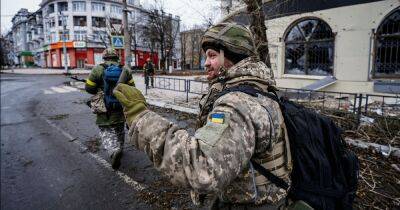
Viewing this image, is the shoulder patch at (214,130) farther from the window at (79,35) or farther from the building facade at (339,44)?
the window at (79,35)

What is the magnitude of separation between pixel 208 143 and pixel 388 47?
37.8 ft

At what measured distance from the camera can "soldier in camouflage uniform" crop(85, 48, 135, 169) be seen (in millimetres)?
4594

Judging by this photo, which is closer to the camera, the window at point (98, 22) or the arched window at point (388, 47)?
the arched window at point (388, 47)

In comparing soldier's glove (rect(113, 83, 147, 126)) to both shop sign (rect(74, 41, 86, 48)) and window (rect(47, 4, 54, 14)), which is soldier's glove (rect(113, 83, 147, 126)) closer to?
shop sign (rect(74, 41, 86, 48))

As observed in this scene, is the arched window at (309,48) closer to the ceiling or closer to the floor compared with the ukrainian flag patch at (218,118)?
closer to the ceiling

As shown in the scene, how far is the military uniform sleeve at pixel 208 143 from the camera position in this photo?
3.76ft

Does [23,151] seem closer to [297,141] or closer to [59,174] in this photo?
[59,174]

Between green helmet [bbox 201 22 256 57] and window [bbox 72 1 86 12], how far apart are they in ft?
199

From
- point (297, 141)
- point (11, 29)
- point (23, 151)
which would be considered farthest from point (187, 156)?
point (11, 29)

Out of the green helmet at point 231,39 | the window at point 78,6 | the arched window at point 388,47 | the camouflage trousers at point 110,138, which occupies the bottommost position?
the camouflage trousers at point 110,138

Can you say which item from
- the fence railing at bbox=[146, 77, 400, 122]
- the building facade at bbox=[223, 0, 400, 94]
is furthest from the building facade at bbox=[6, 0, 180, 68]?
the fence railing at bbox=[146, 77, 400, 122]

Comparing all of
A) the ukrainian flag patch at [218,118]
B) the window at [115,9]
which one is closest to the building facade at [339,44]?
the ukrainian flag patch at [218,118]

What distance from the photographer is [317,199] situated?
5.07 feet

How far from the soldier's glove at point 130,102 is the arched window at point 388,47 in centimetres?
1139
